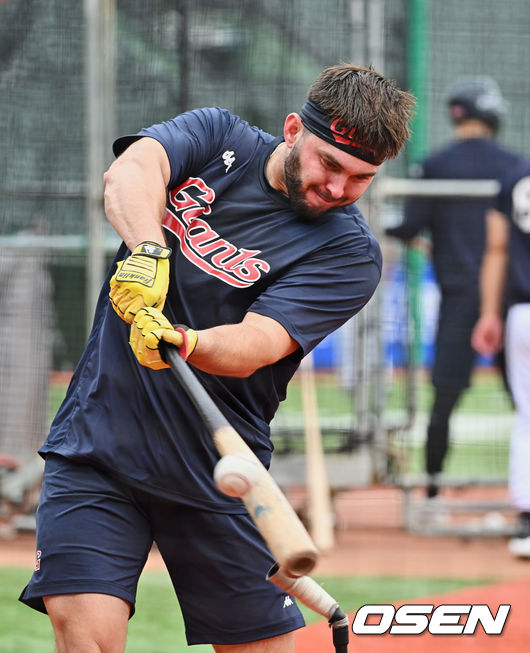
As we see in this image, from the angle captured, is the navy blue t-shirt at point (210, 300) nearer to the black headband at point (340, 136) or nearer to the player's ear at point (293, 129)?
the player's ear at point (293, 129)

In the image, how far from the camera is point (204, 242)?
3043mm

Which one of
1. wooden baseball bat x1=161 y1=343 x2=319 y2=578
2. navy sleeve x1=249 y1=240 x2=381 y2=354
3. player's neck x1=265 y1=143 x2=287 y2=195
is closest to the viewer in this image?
wooden baseball bat x1=161 y1=343 x2=319 y2=578

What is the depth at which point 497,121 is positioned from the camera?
7.11 metres

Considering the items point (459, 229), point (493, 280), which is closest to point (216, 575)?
point (493, 280)

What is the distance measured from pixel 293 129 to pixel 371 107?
0.81ft

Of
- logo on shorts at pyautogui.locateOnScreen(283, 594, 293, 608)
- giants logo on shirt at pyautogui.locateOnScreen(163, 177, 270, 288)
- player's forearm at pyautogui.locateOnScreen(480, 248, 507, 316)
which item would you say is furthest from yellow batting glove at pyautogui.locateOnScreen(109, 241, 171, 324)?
player's forearm at pyautogui.locateOnScreen(480, 248, 507, 316)

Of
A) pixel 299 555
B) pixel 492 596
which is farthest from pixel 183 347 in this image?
pixel 492 596

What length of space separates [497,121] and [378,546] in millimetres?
2770

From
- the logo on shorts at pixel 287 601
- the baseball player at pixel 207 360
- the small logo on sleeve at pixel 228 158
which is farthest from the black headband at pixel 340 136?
the logo on shorts at pixel 287 601

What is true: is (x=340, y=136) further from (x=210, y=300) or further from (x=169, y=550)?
(x=169, y=550)

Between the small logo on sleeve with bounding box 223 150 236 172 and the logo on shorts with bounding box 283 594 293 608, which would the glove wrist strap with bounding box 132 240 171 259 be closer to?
the small logo on sleeve with bounding box 223 150 236 172

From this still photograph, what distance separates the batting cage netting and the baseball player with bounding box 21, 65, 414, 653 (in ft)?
11.6

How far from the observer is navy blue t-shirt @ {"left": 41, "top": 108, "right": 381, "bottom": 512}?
118 inches

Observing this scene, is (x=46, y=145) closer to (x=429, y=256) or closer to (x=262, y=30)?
(x=262, y=30)
